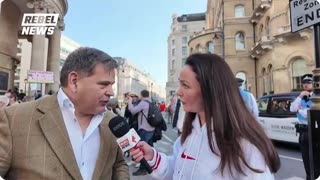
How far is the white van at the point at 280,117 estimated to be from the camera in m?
11.0

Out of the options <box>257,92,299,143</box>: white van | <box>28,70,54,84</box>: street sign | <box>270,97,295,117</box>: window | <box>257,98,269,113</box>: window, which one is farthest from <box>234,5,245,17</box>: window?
<box>270,97,295,117</box>: window

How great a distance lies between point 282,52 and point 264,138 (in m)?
28.6

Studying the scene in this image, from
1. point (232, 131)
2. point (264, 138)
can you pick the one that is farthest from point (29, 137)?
point (264, 138)

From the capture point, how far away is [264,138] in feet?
6.00

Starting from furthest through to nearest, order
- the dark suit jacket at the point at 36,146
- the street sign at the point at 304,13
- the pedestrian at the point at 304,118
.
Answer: the pedestrian at the point at 304,118 → the street sign at the point at 304,13 → the dark suit jacket at the point at 36,146

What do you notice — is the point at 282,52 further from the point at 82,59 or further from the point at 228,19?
the point at 82,59

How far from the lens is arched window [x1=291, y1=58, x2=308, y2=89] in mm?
26875

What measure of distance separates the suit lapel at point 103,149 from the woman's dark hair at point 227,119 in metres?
0.71

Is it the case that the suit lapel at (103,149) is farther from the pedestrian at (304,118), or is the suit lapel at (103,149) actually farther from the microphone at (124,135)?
the pedestrian at (304,118)

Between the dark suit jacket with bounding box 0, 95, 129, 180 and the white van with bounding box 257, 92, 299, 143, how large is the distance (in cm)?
981

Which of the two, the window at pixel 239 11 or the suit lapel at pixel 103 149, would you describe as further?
the window at pixel 239 11

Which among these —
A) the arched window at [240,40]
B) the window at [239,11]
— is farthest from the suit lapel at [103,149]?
the window at [239,11]

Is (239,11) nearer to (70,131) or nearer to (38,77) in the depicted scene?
(38,77)

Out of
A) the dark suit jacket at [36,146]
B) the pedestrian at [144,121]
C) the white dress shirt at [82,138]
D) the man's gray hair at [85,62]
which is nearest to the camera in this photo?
the dark suit jacket at [36,146]
